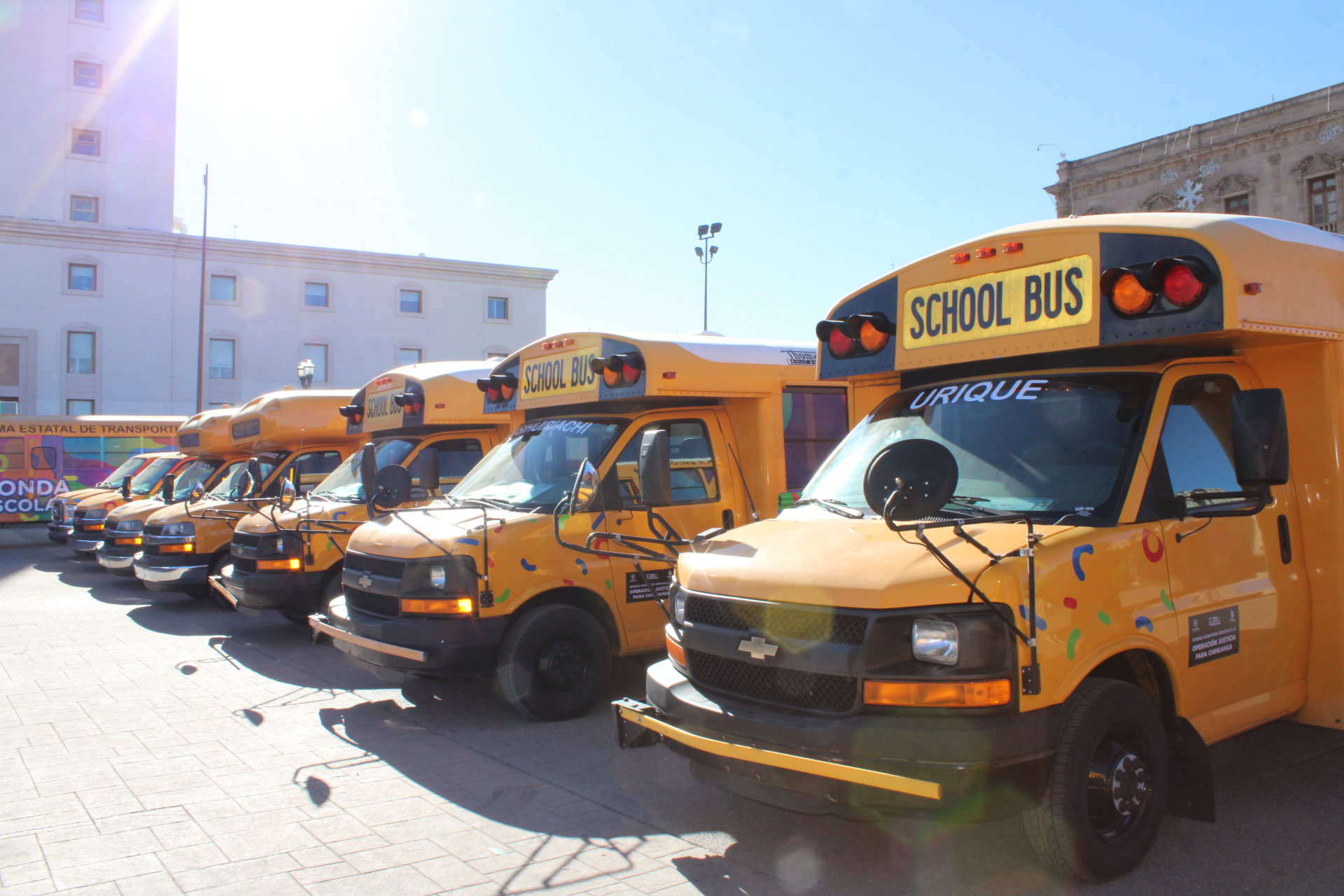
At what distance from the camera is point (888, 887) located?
12.8 ft

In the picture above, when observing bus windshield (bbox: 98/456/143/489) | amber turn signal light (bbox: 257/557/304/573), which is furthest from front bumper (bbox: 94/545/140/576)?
amber turn signal light (bbox: 257/557/304/573)

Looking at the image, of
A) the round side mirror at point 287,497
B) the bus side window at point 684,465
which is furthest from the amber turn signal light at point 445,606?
the round side mirror at point 287,497

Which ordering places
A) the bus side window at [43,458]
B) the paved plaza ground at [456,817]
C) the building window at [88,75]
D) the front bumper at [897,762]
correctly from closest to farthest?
the front bumper at [897,762]
the paved plaza ground at [456,817]
the bus side window at [43,458]
the building window at [88,75]

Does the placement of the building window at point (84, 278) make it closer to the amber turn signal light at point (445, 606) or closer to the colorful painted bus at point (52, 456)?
the colorful painted bus at point (52, 456)

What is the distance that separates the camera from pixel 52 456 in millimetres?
23578

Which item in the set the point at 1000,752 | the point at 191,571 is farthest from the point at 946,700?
the point at 191,571

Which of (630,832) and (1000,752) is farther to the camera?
(630,832)

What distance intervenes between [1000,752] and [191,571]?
10657mm

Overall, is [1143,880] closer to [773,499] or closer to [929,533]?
[929,533]

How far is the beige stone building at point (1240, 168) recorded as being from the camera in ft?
108

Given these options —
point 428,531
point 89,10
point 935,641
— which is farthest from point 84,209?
point 935,641

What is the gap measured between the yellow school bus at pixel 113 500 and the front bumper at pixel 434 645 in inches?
455

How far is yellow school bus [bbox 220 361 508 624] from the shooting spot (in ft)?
29.7

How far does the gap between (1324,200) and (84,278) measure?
50.5 meters
